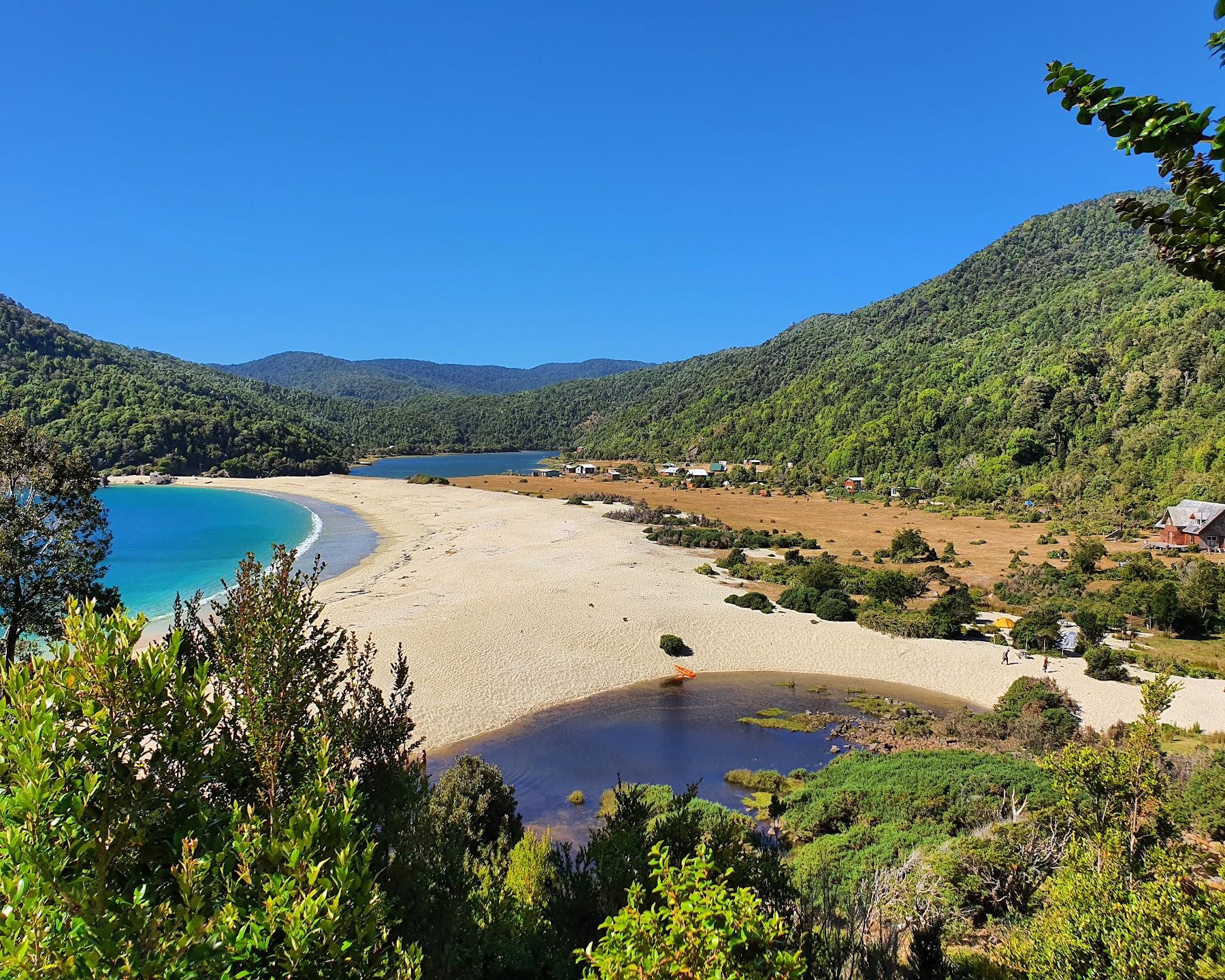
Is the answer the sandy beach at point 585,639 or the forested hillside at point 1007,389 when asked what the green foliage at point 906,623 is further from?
the forested hillside at point 1007,389

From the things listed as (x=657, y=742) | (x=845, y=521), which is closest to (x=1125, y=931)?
(x=657, y=742)

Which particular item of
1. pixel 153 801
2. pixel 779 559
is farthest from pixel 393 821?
pixel 779 559

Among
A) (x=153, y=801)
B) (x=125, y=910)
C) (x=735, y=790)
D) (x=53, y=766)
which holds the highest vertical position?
(x=53, y=766)

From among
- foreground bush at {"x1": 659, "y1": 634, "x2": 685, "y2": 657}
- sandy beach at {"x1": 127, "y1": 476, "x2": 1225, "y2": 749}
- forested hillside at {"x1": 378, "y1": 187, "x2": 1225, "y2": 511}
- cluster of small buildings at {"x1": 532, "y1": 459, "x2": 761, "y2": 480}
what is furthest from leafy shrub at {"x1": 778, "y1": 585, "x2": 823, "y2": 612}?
cluster of small buildings at {"x1": 532, "y1": 459, "x2": 761, "y2": 480}

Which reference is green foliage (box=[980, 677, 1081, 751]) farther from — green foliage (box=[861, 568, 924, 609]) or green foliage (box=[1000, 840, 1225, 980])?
green foliage (box=[1000, 840, 1225, 980])

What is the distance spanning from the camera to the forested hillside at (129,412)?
8794 cm

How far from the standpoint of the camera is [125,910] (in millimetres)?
3061

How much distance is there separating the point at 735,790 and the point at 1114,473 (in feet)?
210

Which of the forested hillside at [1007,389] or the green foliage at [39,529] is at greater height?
the forested hillside at [1007,389]

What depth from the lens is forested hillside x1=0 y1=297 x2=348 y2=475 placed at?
87.9 meters

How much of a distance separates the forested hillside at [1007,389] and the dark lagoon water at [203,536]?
6526 centimetres

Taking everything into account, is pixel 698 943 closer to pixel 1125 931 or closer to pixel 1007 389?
pixel 1125 931

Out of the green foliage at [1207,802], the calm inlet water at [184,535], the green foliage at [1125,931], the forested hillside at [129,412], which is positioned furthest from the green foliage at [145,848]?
the forested hillside at [129,412]

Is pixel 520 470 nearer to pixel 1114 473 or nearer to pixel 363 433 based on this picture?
pixel 363 433
